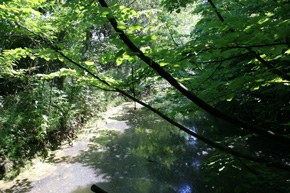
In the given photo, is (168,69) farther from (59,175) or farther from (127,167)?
(59,175)

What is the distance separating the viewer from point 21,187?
623 cm

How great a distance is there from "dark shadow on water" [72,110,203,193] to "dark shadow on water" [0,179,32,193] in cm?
162

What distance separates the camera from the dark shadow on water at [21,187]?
606cm

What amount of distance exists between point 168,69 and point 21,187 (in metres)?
5.51

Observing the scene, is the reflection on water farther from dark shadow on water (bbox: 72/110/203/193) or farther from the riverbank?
the riverbank

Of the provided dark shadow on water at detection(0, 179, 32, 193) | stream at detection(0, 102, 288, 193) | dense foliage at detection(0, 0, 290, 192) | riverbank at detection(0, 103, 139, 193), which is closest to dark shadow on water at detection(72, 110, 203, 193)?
stream at detection(0, 102, 288, 193)

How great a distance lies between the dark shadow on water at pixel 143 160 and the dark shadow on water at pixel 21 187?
162cm

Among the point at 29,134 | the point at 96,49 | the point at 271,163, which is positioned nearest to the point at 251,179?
the point at 271,163

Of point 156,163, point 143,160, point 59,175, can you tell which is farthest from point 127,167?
point 59,175

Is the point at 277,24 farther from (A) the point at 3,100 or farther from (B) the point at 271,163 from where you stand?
(A) the point at 3,100

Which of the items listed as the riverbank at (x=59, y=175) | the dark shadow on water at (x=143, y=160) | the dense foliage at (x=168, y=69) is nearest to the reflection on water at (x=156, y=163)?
the dark shadow on water at (x=143, y=160)

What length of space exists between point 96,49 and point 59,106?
440cm

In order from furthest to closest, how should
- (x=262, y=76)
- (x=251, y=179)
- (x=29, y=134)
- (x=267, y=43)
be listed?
(x=29, y=134), (x=251, y=179), (x=262, y=76), (x=267, y=43)

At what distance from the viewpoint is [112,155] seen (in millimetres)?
8219
